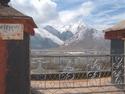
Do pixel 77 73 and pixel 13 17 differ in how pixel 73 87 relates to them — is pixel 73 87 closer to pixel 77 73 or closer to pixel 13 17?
pixel 77 73

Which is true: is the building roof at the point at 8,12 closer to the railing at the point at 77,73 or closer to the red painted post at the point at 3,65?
the red painted post at the point at 3,65

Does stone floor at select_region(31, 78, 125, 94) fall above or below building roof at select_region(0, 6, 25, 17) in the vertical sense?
below

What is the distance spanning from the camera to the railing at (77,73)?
15.4 meters

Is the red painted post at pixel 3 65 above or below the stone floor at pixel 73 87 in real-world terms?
above

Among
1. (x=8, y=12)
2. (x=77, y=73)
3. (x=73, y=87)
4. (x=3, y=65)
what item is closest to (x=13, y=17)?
(x=8, y=12)

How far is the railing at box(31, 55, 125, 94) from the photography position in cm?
1544

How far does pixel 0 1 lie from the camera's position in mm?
12867

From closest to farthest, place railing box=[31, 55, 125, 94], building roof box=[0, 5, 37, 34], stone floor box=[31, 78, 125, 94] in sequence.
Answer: building roof box=[0, 5, 37, 34]
railing box=[31, 55, 125, 94]
stone floor box=[31, 78, 125, 94]

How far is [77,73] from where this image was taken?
1664 cm

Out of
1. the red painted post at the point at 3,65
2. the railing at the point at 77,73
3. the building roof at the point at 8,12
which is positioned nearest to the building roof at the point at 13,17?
the building roof at the point at 8,12

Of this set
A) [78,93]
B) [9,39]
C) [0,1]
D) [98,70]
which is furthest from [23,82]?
[98,70]

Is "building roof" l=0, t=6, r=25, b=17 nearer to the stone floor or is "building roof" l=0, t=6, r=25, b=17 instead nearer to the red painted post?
the red painted post

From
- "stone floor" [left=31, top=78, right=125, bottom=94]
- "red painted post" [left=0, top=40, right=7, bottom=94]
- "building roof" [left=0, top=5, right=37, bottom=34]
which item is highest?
"building roof" [left=0, top=5, right=37, bottom=34]

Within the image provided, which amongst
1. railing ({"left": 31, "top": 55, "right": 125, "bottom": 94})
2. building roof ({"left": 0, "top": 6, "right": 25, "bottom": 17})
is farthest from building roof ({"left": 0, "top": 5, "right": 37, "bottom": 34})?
railing ({"left": 31, "top": 55, "right": 125, "bottom": 94})
